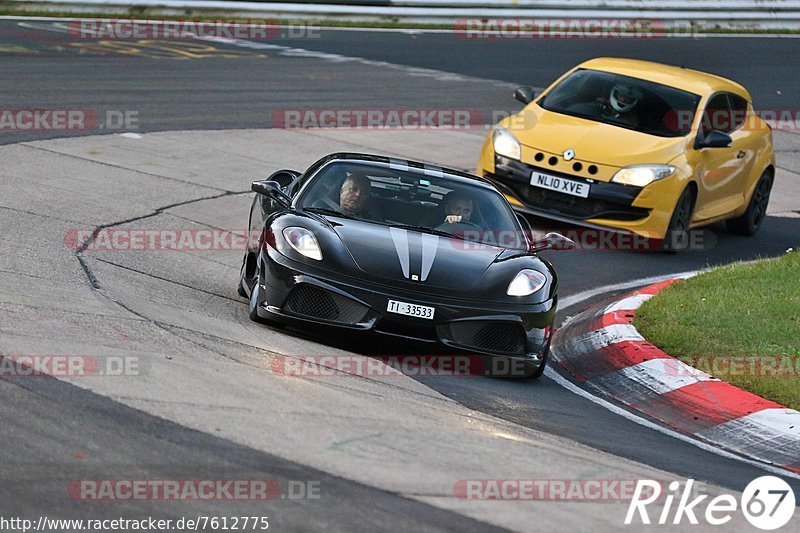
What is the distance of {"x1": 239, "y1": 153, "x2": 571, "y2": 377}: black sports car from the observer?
24.9 ft

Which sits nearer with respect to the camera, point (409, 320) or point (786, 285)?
point (409, 320)

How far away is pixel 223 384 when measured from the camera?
20.0 ft

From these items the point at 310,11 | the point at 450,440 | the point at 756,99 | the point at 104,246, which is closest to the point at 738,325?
the point at 450,440

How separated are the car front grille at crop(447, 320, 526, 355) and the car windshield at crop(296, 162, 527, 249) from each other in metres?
0.90

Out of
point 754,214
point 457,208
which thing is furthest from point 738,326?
point 754,214

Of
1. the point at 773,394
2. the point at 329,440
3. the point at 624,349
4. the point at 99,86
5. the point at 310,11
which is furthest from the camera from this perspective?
the point at 310,11

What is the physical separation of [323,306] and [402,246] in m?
0.64

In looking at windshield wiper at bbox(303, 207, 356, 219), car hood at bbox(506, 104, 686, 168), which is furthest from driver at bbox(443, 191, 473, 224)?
car hood at bbox(506, 104, 686, 168)

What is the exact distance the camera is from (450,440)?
229 inches

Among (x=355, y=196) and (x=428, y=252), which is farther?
(x=355, y=196)

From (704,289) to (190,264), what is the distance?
3.95 meters

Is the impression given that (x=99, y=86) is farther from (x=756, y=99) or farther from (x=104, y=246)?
(x=756, y=99)

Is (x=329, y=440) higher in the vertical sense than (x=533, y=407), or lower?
higher

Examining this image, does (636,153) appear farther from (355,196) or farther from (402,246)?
(402,246)
